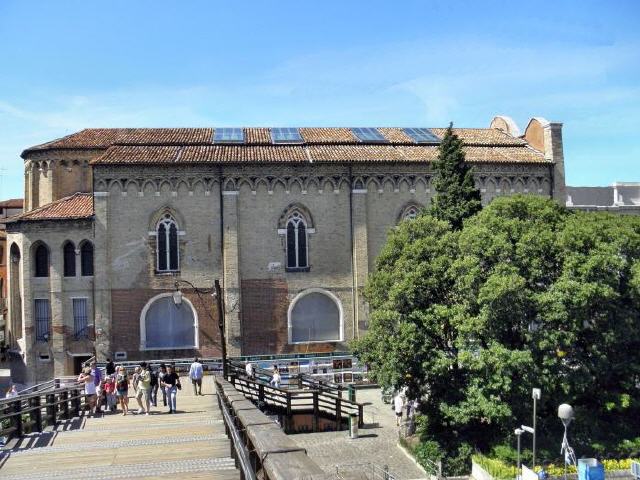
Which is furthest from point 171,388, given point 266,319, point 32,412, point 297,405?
point 266,319

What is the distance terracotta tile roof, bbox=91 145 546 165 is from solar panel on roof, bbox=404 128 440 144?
2.89 ft

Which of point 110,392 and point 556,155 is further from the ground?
point 556,155

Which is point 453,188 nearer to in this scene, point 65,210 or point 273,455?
point 65,210

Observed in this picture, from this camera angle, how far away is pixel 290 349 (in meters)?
33.3

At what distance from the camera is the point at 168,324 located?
1293 inches

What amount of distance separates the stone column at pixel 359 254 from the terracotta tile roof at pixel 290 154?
87.6 inches

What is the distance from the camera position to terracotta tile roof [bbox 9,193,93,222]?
107ft

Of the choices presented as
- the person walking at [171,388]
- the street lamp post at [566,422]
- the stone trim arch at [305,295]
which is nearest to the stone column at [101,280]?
the stone trim arch at [305,295]

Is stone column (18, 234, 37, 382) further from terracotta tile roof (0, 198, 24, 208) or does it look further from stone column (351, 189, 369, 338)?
terracotta tile roof (0, 198, 24, 208)

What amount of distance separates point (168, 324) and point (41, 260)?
729 cm

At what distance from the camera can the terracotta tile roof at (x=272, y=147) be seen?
3369cm

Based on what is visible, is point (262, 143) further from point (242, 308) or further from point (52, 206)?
point (52, 206)

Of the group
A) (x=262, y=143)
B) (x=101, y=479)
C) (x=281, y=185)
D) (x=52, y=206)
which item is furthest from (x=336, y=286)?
(x=101, y=479)

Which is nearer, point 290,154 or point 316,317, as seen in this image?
point 316,317
